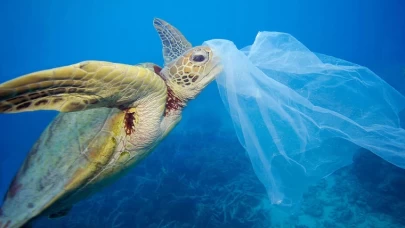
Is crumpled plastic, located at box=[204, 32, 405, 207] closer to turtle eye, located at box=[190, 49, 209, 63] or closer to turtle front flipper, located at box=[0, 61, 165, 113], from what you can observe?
turtle eye, located at box=[190, 49, 209, 63]

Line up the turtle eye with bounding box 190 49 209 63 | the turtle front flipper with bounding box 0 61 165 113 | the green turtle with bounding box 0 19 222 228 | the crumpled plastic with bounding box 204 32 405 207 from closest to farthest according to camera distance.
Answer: the turtle front flipper with bounding box 0 61 165 113
the green turtle with bounding box 0 19 222 228
the crumpled plastic with bounding box 204 32 405 207
the turtle eye with bounding box 190 49 209 63

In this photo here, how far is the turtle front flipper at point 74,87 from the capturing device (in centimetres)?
112

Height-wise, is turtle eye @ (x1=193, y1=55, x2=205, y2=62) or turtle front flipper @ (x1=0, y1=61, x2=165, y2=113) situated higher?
turtle eye @ (x1=193, y1=55, x2=205, y2=62)

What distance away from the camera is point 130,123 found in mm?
2023

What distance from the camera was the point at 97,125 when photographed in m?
1.97

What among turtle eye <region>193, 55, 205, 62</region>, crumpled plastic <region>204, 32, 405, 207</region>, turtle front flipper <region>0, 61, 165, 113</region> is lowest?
crumpled plastic <region>204, 32, 405, 207</region>

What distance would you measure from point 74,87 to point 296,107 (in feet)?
5.91

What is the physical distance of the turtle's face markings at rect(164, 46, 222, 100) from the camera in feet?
7.27

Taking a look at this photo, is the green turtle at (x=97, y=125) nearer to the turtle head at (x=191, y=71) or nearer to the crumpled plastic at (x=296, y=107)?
the turtle head at (x=191, y=71)

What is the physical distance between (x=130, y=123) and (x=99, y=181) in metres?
0.75

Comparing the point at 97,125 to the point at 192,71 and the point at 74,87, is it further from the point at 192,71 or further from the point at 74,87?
the point at 192,71

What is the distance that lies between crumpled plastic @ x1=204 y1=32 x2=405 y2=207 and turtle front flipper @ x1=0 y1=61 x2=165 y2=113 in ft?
2.93

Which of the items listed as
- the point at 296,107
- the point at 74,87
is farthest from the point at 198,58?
the point at 74,87

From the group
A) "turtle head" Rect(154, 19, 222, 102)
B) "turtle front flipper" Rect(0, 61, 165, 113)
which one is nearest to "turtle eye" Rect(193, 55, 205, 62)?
"turtle head" Rect(154, 19, 222, 102)
